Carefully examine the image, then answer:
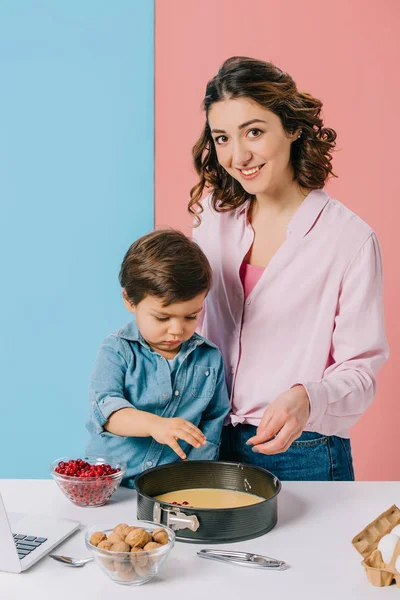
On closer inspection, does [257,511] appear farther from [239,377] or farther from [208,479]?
[239,377]

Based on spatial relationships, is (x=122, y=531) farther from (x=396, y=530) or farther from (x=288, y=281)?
(x=288, y=281)

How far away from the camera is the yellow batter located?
1.58 metres

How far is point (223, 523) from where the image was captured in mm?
1386

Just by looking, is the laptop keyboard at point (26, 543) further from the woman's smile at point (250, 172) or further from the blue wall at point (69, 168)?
the blue wall at point (69, 168)

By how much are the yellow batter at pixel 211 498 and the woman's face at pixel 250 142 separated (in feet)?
2.32

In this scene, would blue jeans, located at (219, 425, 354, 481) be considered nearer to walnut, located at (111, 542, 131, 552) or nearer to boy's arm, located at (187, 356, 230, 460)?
boy's arm, located at (187, 356, 230, 460)

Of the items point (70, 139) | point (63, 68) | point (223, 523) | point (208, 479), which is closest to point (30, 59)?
point (63, 68)

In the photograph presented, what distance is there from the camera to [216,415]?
192 centimetres

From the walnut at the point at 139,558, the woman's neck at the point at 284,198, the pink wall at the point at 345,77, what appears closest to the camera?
the walnut at the point at 139,558

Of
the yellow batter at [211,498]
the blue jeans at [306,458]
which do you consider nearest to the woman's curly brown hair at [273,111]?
the blue jeans at [306,458]

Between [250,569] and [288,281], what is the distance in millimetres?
779

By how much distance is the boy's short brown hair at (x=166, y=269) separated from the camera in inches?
71.1

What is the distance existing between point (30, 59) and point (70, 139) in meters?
0.40

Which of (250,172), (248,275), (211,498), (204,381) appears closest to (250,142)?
(250,172)
